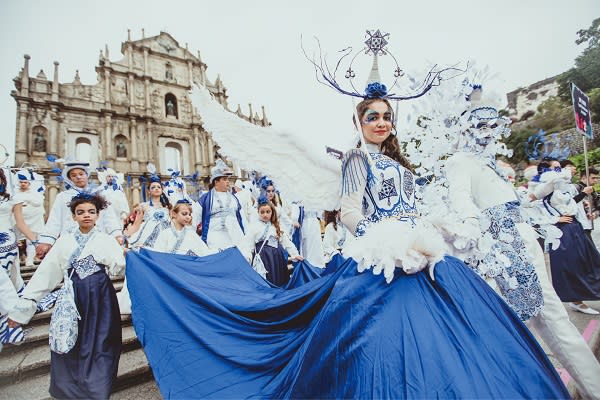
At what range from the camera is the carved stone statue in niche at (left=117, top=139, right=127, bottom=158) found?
24.5m

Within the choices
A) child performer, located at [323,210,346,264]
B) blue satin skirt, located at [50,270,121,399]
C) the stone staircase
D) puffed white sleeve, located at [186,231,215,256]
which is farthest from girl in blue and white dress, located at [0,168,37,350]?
child performer, located at [323,210,346,264]

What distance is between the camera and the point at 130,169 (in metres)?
24.1

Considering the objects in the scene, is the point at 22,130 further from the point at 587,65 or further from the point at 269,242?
the point at 587,65

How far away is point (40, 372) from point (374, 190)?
3.43 meters

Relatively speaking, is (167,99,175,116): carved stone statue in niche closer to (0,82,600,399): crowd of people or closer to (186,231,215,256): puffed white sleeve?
(0,82,600,399): crowd of people

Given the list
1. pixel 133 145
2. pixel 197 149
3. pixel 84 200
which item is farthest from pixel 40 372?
pixel 197 149

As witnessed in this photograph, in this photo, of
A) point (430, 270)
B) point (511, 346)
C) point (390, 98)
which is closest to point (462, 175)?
point (390, 98)

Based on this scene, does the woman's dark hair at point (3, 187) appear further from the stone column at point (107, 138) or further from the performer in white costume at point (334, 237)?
the stone column at point (107, 138)

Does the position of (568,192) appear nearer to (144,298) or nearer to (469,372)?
(469,372)

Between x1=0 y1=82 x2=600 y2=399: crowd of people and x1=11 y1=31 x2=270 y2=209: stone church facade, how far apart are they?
1949cm

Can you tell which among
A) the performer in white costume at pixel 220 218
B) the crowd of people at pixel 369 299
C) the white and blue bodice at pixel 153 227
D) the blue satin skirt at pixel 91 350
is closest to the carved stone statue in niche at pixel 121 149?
the white and blue bodice at pixel 153 227

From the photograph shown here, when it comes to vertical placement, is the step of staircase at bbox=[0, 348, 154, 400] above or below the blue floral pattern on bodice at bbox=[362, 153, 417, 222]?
below

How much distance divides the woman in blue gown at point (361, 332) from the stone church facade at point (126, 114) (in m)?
20.3

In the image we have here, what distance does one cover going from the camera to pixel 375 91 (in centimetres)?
195
